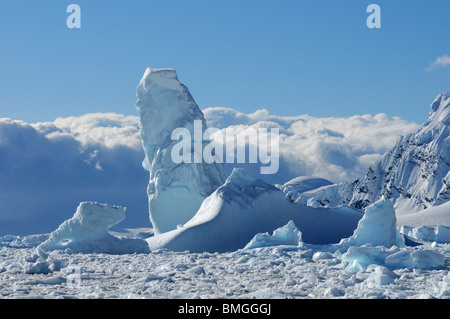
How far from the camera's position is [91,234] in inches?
855

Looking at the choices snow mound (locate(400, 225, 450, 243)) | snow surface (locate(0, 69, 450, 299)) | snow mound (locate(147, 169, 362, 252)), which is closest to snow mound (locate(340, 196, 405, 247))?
snow surface (locate(0, 69, 450, 299))

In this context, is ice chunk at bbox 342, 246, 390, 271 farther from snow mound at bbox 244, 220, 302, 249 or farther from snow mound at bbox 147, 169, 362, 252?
snow mound at bbox 147, 169, 362, 252

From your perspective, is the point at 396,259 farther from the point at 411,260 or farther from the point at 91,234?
the point at 91,234

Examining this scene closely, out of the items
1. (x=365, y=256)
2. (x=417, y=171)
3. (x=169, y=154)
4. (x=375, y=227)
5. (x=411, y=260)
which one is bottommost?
(x=411, y=260)

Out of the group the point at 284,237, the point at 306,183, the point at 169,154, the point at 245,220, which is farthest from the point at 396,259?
the point at 306,183

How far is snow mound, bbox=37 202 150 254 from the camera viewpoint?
70.3ft

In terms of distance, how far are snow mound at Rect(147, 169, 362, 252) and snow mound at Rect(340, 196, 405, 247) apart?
11.7 feet

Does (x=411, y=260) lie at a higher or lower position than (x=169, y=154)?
lower

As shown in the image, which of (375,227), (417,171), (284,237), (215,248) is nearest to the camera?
(375,227)

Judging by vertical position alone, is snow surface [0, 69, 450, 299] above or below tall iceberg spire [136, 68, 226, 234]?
below

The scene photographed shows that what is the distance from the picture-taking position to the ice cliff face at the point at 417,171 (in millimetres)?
66500

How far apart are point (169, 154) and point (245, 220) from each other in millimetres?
9595

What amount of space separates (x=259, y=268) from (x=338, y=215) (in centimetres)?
1151
